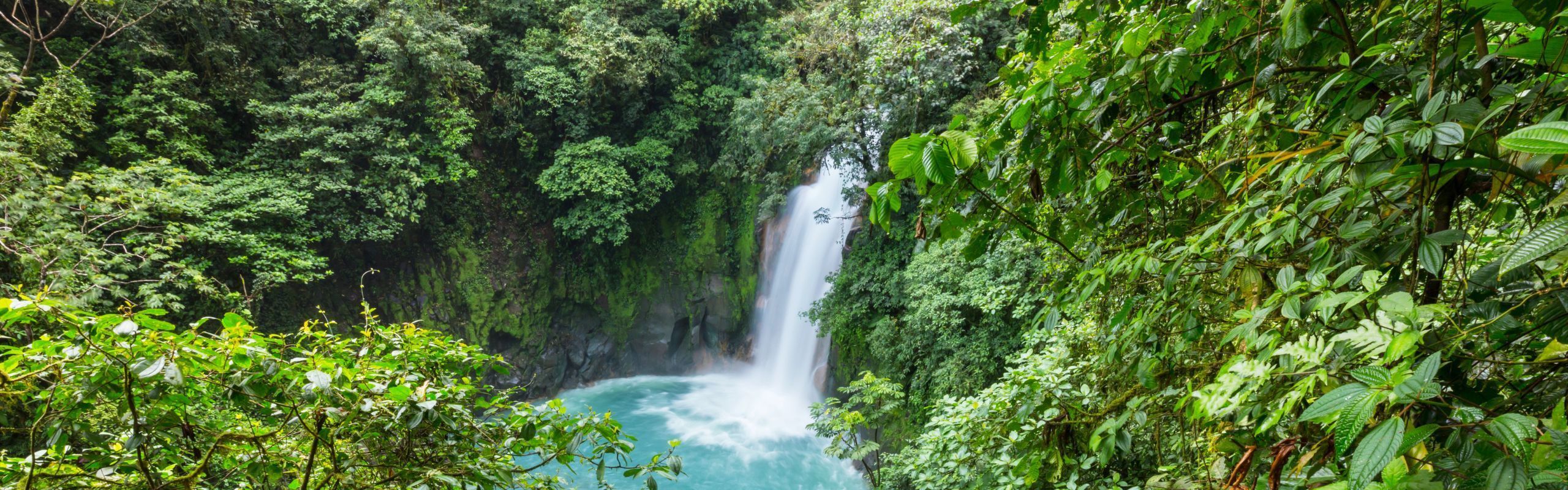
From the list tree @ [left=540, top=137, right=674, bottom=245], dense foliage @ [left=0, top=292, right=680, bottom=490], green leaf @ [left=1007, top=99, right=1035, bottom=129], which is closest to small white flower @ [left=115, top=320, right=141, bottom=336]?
dense foliage @ [left=0, top=292, right=680, bottom=490]

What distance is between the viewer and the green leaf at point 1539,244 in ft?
2.00

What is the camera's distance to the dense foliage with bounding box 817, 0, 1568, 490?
66 centimetres

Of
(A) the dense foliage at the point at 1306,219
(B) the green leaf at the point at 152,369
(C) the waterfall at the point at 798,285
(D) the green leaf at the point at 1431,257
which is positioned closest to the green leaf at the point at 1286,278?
(A) the dense foliage at the point at 1306,219

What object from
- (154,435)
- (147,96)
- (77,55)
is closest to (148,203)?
(147,96)

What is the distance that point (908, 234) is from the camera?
7.16 metres

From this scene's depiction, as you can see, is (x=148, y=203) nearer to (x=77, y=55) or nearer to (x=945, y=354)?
(x=77, y=55)

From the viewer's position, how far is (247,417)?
1646 mm

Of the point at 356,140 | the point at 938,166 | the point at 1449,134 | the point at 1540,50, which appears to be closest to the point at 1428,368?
the point at 1449,134

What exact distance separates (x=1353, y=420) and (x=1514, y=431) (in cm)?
11

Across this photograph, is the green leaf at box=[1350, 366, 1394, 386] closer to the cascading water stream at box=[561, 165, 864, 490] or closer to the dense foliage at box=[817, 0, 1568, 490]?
the dense foliage at box=[817, 0, 1568, 490]

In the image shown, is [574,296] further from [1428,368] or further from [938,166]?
[1428,368]

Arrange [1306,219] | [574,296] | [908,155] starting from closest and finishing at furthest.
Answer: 1. [1306,219]
2. [908,155]
3. [574,296]

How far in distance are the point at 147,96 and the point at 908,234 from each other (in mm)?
7923

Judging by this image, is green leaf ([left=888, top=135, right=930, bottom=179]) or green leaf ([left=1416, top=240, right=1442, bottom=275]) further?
green leaf ([left=888, top=135, right=930, bottom=179])
